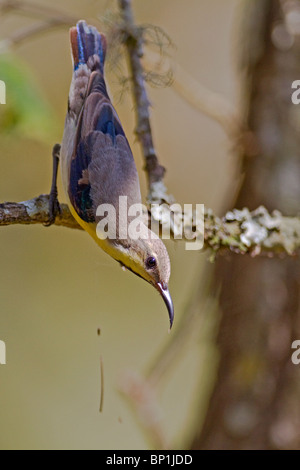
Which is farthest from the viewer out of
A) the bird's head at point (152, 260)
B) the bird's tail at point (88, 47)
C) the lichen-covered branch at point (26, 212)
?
the bird's tail at point (88, 47)

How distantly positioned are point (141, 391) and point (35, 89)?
216cm

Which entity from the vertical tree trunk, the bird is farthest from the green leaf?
the vertical tree trunk

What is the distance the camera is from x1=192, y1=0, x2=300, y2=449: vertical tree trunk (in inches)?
166

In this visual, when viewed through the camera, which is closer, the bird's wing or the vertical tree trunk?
the bird's wing

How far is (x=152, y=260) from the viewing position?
324 cm

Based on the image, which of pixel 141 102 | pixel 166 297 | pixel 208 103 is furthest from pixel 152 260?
pixel 208 103

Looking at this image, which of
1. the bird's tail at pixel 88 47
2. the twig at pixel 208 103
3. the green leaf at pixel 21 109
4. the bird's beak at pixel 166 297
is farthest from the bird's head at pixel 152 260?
the twig at pixel 208 103

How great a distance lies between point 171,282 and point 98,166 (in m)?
2.60

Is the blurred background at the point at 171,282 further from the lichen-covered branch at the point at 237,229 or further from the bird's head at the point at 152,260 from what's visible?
the bird's head at the point at 152,260

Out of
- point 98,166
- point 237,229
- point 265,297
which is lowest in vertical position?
point 265,297

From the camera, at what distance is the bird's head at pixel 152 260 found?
127 inches

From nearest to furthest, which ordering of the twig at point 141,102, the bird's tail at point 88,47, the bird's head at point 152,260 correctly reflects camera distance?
the bird's head at point 152,260, the twig at point 141,102, the bird's tail at point 88,47

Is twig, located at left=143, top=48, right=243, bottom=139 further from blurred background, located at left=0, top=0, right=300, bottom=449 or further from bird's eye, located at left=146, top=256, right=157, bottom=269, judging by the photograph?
bird's eye, located at left=146, top=256, right=157, bottom=269

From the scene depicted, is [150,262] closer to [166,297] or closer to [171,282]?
[166,297]
